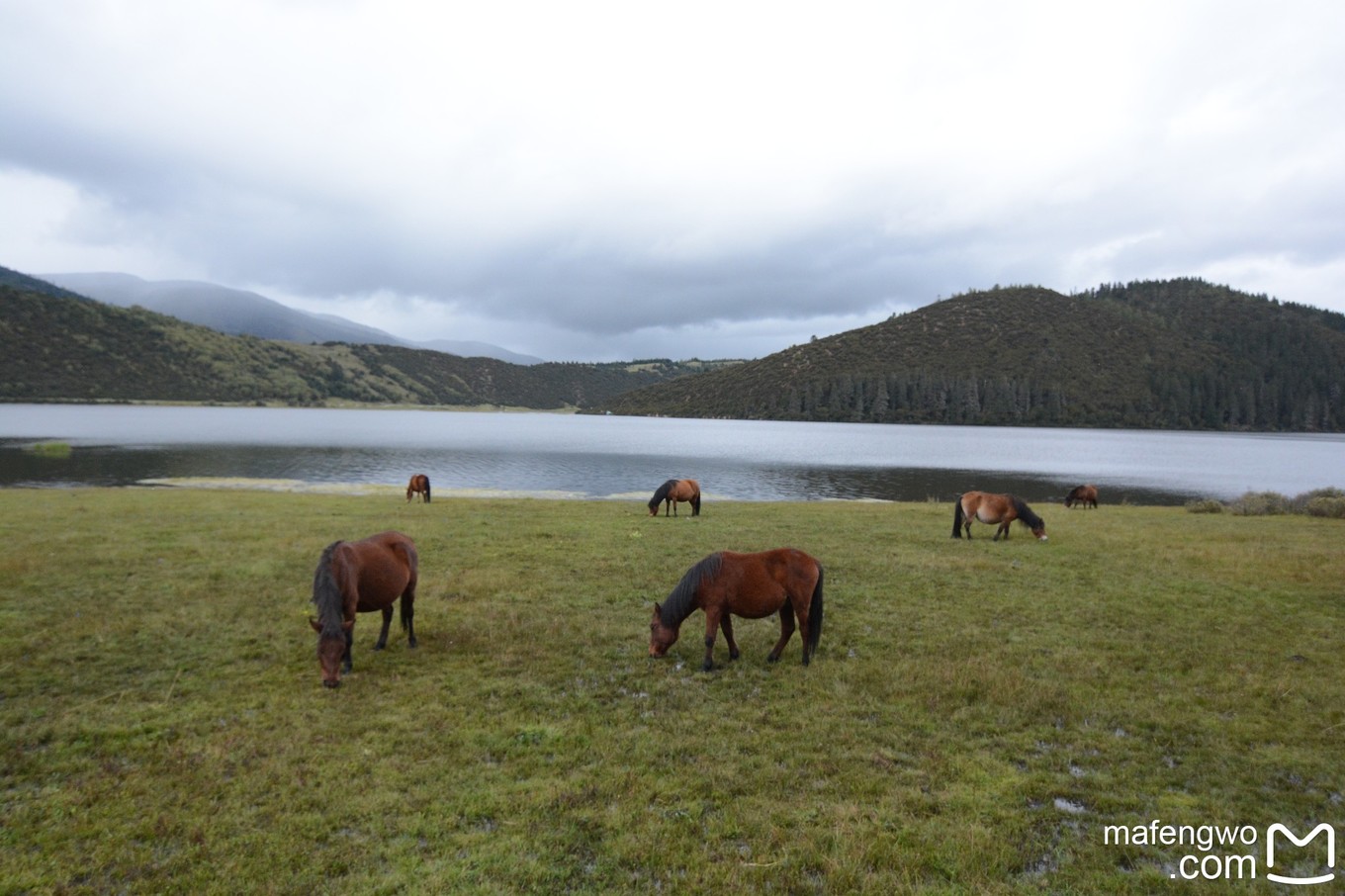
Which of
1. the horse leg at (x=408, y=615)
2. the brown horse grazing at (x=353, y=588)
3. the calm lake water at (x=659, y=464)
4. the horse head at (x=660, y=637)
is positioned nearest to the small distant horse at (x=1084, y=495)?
the calm lake water at (x=659, y=464)

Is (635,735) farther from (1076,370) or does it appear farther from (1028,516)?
(1076,370)

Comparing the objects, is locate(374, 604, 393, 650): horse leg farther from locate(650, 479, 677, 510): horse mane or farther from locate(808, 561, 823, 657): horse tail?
locate(650, 479, 677, 510): horse mane

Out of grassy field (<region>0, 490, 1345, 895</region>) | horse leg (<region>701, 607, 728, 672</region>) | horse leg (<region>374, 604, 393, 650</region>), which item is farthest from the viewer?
horse leg (<region>374, 604, 393, 650</region>)

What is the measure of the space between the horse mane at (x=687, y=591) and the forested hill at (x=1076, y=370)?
149 m

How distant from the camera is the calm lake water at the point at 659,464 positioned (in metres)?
44.6

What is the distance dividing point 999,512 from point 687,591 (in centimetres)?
1517

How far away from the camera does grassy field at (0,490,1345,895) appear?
480 centimetres

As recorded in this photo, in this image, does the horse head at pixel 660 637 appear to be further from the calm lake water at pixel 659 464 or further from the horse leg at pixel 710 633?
the calm lake water at pixel 659 464

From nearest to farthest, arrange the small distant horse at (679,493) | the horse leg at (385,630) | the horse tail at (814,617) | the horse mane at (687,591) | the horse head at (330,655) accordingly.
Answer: the horse head at (330,655) < the horse mane at (687,591) < the horse tail at (814,617) < the horse leg at (385,630) < the small distant horse at (679,493)

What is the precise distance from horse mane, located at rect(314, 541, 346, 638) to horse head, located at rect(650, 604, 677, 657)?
4.28m

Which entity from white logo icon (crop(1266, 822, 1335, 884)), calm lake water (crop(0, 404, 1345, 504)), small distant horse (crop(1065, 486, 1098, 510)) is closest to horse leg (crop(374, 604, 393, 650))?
white logo icon (crop(1266, 822, 1335, 884))

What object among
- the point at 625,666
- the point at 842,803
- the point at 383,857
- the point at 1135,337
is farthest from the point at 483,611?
the point at 1135,337

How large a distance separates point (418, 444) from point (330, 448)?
1170cm

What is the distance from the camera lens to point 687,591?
9.22 metres
